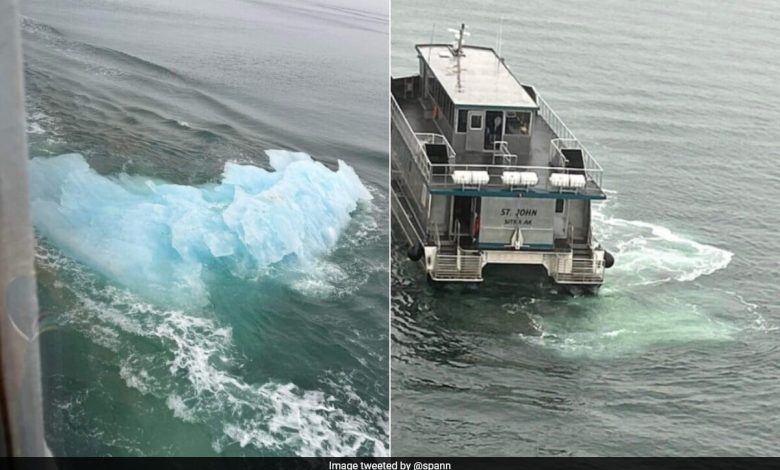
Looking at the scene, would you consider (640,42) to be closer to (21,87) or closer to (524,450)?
(524,450)

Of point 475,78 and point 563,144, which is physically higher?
point 475,78

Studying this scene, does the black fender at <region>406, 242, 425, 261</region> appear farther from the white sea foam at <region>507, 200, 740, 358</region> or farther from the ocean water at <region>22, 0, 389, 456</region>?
the ocean water at <region>22, 0, 389, 456</region>

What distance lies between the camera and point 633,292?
13.4m

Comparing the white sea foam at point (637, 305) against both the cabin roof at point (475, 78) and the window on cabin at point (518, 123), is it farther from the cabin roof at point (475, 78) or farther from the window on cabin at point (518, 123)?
the cabin roof at point (475, 78)

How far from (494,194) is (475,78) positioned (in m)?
3.13

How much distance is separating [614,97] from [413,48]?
354 cm

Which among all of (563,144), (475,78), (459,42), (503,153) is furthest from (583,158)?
(459,42)

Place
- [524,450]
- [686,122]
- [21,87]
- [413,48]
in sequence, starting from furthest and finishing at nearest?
[413,48]
[686,122]
[524,450]
[21,87]

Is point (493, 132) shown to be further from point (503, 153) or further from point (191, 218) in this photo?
point (191, 218)

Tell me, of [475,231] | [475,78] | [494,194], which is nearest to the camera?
[494,194]

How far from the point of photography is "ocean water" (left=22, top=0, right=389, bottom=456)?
1.42 metres

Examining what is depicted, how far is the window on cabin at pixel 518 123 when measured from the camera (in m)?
14.7

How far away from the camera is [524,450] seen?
31.1 ft

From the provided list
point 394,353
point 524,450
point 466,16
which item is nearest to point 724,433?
point 524,450
